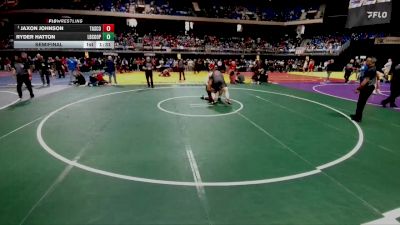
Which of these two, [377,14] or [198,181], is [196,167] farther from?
[377,14]

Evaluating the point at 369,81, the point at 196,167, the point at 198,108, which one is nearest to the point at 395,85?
the point at 369,81

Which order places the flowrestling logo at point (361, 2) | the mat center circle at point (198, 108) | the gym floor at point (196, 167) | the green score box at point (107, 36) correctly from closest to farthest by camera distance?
the gym floor at point (196, 167) < the flowrestling logo at point (361, 2) < the mat center circle at point (198, 108) < the green score box at point (107, 36)

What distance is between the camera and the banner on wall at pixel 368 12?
10289mm

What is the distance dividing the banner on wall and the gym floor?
11.4ft

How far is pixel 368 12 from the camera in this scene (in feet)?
36.0

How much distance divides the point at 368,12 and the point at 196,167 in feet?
30.8

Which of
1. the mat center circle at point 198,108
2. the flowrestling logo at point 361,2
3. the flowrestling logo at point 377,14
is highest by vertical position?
the flowrestling logo at point 361,2

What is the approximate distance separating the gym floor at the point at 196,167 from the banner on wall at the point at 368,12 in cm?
347

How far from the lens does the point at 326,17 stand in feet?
47.5

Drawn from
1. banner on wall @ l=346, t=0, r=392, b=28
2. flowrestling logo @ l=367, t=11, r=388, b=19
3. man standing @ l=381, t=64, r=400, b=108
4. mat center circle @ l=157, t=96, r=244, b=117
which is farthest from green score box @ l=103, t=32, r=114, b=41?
man standing @ l=381, t=64, r=400, b=108

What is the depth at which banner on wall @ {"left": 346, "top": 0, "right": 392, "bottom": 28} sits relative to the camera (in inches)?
405
